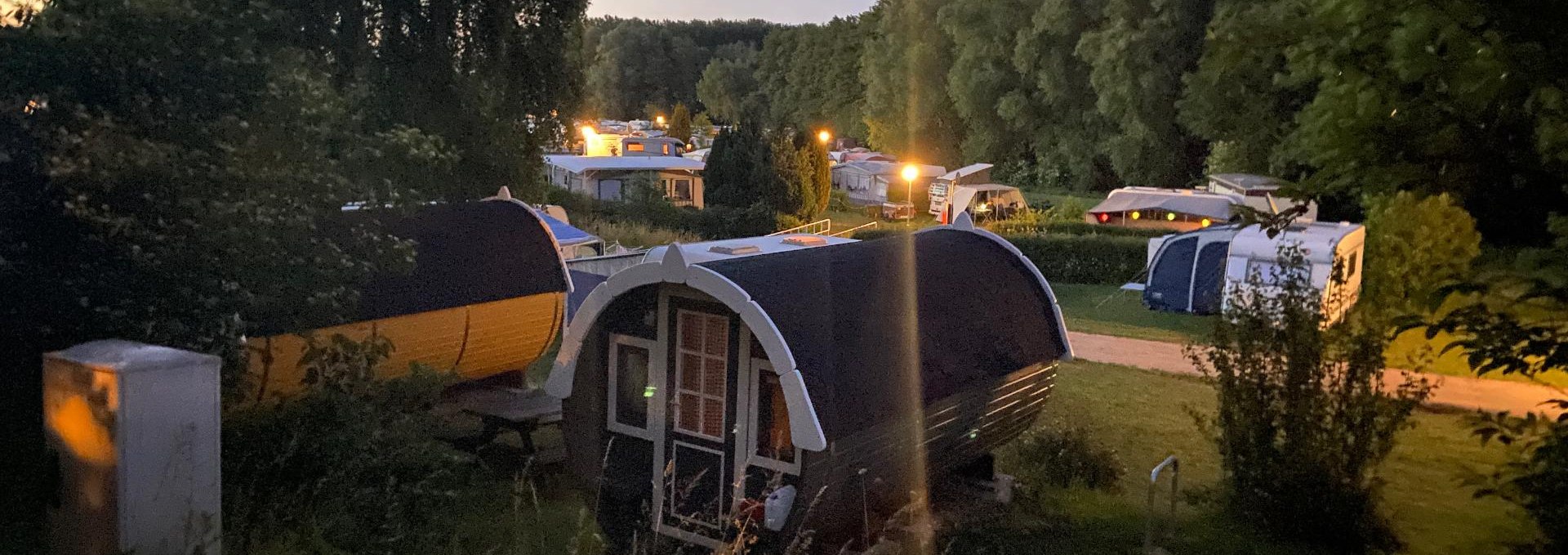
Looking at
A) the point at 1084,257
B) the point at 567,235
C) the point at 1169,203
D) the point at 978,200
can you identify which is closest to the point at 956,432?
the point at 567,235

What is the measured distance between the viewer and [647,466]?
7.91 metres

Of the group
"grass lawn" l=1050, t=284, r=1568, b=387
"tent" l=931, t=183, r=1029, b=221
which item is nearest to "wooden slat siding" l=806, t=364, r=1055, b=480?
"grass lawn" l=1050, t=284, r=1568, b=387

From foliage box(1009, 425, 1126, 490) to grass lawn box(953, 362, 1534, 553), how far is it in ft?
0.37

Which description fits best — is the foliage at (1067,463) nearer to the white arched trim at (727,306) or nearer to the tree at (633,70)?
the white arched trim at (727,306)

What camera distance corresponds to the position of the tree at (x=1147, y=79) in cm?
4100

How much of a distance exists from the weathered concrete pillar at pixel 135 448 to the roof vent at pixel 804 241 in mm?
7365

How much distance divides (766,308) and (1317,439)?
4.05m

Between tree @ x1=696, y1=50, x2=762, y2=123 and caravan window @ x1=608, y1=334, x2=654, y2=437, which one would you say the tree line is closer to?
tree @ x1=696, y1=50, x2=762, y2=123

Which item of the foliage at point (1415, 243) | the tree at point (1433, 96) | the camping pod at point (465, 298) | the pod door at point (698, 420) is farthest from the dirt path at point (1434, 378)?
the pod door at point (698, 420)

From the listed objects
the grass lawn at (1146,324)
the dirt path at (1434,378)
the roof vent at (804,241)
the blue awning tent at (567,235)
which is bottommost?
the dirt path at (1434,378)

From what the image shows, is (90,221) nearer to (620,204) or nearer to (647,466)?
A: (647,466)

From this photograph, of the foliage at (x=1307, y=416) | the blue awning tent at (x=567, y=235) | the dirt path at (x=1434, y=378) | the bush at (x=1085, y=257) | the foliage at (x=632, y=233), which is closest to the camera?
the foliage at (x=1307, y=416)

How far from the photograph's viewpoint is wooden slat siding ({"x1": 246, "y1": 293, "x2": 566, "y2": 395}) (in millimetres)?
8367

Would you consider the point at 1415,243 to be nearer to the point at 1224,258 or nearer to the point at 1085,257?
the point at 1224,258
